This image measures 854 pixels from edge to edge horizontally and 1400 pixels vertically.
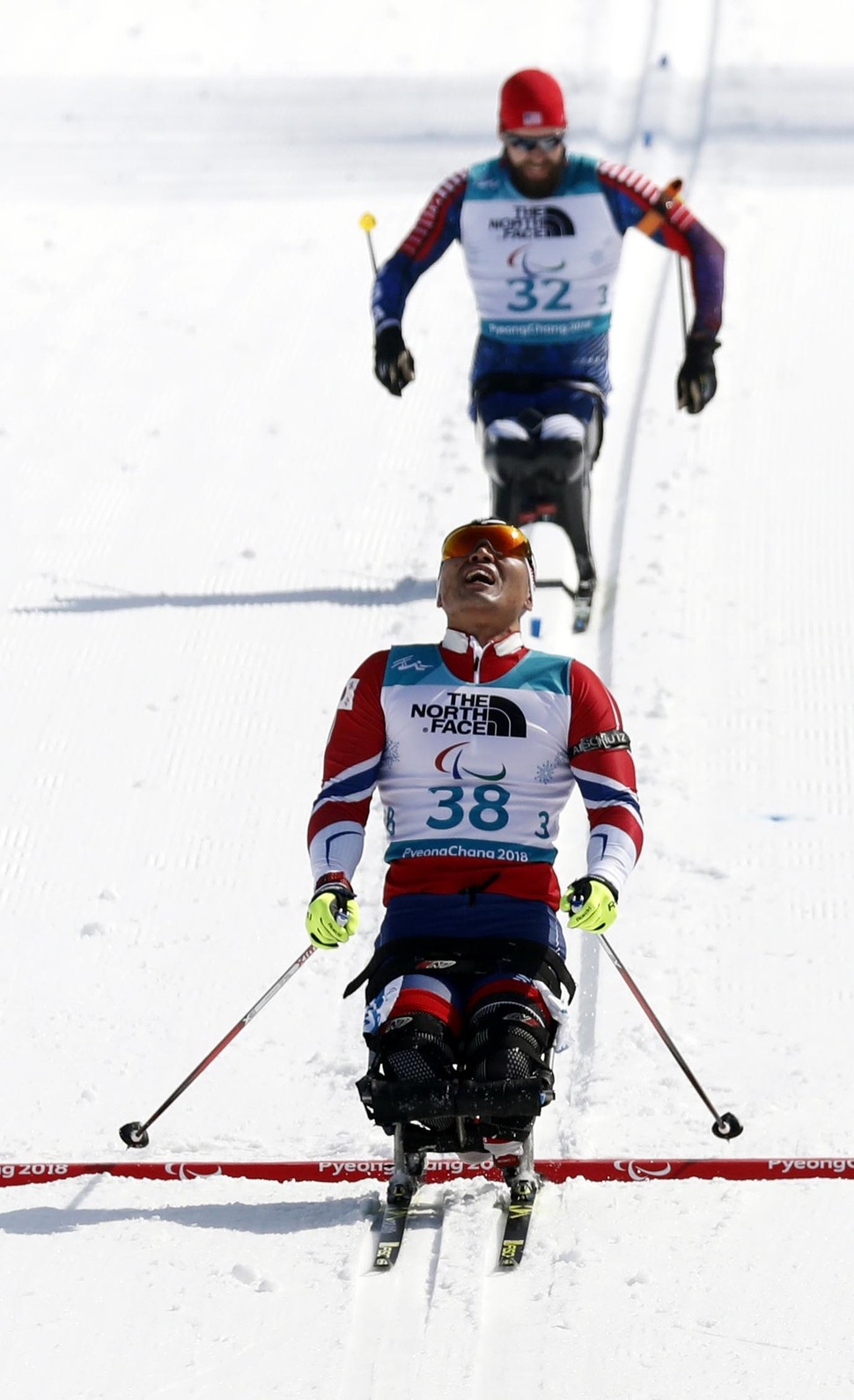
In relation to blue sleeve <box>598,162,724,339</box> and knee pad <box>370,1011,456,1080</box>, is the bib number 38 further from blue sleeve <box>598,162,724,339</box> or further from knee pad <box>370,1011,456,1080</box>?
blue sleeve <box>598,162,724,339</box>

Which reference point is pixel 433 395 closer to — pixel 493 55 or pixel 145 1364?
pixel 493 55

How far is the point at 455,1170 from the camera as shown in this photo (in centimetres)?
475

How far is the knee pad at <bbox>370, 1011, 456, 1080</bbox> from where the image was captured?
4270mm

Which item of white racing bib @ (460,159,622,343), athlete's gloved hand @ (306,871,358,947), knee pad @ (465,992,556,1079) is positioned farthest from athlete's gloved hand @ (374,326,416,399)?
knee pad @ (465,992,556,1079)

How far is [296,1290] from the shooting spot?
4.33 meters

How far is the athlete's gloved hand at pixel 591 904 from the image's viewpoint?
4.40 meters

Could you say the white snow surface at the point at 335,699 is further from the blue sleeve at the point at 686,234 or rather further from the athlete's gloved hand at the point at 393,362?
the blue sleeve at the point at 686,234

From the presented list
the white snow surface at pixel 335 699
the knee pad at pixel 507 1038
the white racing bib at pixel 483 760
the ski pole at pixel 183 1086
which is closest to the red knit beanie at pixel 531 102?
the white snow surface at pixel 335 699

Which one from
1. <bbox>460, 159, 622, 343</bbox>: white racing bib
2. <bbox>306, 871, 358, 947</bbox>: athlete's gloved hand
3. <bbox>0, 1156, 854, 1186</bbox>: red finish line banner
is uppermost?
<bbox>460, 159, 622, 343</bbox>: white racing bib

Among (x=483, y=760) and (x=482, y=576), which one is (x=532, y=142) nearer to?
(x=482, y=576)

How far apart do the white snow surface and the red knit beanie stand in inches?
73.9

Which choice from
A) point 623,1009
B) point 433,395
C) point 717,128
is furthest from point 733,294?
point 623,1009

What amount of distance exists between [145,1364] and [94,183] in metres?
9.92

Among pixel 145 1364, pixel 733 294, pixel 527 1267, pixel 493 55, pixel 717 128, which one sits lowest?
pixel 145 1364
